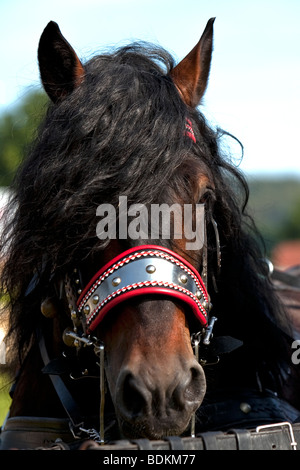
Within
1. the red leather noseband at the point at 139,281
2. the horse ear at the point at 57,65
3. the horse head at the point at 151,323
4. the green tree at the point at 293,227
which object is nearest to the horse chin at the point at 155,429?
the horse head at the point at 151,323

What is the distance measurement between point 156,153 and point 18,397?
4.52ft

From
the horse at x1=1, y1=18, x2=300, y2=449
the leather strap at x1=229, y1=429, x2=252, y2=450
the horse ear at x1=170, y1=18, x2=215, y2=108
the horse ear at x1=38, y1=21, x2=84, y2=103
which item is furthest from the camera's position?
the horse ear at x1=170, y1=18, x2=215, y2=108

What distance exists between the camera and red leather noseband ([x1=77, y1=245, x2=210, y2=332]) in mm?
2102

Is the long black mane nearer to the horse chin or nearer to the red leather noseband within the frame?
the red leather noseband

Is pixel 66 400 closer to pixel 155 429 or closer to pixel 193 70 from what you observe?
pixel 155 429

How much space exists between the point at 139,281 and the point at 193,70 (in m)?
1.18

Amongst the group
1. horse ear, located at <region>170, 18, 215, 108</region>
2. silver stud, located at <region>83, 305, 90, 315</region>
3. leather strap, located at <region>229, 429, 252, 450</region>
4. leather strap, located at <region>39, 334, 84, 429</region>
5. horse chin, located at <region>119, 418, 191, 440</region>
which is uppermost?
horse ear, located at <region>170, 18, 215, 108</region>

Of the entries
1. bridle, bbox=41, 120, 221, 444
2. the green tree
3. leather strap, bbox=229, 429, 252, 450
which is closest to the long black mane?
bridle, bbox=41, 120, 221, 444

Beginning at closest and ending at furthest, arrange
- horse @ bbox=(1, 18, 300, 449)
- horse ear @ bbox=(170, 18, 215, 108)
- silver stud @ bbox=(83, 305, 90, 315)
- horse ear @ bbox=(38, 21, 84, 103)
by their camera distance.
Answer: horse @ bbox=(1, 18, 300, 449) → silver stud @ bbox=(83, 305, 90, 315) → horse ear @ bbox=(38, 21, 84, 103) → horse ear @ bbox=(170, 18, 215, 108)

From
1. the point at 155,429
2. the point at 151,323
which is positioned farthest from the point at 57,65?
the point at 155,429

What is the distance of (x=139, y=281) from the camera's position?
2.10 metres

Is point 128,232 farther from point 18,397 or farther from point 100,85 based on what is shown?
point 18,397

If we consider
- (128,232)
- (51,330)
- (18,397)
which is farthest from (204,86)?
(18,397)

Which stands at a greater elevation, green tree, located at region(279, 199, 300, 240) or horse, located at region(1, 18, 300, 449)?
green tree, located at region(279, 199, 300, 240)
